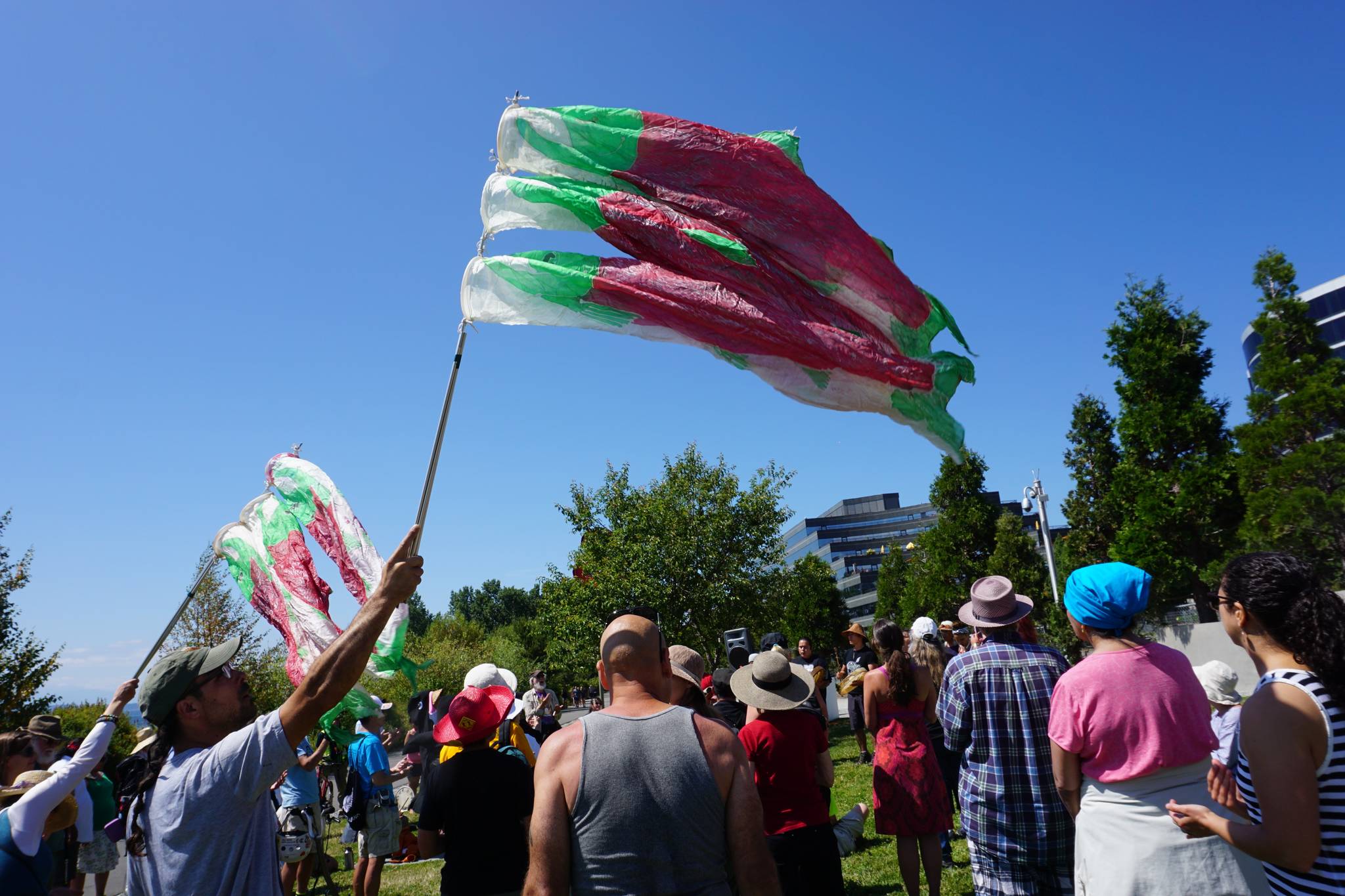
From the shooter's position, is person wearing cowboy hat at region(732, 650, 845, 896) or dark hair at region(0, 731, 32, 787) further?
dark hair at region(0, 731, 32, 787)

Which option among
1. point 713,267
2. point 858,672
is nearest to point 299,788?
point 858,672

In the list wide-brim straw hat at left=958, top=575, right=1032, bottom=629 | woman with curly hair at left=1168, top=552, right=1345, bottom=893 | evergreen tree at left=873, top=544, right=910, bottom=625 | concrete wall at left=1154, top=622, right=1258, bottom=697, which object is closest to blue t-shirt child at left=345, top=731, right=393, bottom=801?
wide-brim straw hat at left=958, top=575, right=1032, bottom=629

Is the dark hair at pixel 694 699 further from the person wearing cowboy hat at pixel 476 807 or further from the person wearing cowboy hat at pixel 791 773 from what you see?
the person wearing cowboy hat at pixel 476 807

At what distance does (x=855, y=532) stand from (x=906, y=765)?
5552 inches

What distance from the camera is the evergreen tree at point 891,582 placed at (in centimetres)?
6769

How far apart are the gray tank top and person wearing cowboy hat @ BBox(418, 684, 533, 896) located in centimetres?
184

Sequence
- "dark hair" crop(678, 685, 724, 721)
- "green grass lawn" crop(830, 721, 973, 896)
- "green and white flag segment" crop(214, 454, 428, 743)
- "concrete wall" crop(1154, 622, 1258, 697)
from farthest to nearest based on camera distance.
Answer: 1. "concrete wall" crop(1154, 622, 1258, 697)
2. "green grass lawn" crop(830, 721, 973, 896)
3. "green and white flag segment" crop(214, 454, 428, 743)
4. "dark hair" crop(678, 685, 724, 721)

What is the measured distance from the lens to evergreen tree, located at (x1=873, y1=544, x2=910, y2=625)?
67.7 meters

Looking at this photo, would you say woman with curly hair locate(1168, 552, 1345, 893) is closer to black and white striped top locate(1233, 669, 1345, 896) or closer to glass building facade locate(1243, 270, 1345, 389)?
black and white striped top locate(1233, 669, 1345, 896)

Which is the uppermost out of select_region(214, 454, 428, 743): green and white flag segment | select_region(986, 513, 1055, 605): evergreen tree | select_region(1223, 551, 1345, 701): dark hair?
select_region(986, 513, 1055, 605): evergreen tree

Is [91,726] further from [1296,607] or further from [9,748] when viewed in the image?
[1296,607]

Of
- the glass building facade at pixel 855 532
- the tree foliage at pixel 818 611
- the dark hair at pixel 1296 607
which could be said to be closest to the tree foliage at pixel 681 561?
the dark hair at pixel 1296 607

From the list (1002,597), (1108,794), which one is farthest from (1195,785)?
(1002,597)

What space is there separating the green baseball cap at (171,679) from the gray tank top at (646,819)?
1.31 metres
